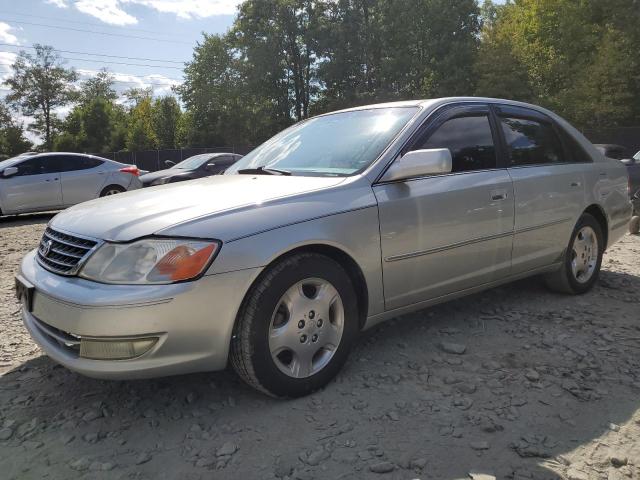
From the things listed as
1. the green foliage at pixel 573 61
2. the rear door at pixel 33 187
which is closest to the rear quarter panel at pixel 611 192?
the rear door at pixel 33 187

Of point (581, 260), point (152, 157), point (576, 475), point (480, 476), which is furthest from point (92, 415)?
point (152, 157)

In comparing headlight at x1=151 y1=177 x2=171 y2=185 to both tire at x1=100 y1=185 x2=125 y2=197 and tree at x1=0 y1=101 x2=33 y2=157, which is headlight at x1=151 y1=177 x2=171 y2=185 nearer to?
tire at x1=100 y1=185 x2=125 y2=197

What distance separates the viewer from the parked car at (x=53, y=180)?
10.5 meters

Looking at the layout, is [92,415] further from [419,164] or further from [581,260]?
[581,260]

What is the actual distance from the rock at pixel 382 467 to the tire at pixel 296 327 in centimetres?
65

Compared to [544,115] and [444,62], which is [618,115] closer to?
[444,62]

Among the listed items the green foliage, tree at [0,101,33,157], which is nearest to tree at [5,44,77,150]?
tree at [0,101,33,157]

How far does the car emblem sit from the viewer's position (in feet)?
9.50

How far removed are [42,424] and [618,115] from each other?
32357mm

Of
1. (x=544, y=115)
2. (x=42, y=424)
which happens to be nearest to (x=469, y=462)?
(x=42, y=424)

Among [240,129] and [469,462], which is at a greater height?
[240,129]

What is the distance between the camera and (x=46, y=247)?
295 cm

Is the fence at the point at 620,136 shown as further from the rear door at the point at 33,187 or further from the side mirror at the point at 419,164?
the side mirror at the point at 419,164

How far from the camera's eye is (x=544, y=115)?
4445 mm
